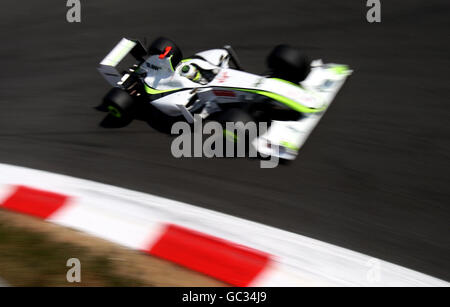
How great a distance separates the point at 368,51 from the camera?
230 inches

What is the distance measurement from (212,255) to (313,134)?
1.87 metres

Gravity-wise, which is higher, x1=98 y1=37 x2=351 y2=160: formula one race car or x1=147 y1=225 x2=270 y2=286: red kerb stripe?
x1=98 y1=37 x2=351 y2=160: formula one race car

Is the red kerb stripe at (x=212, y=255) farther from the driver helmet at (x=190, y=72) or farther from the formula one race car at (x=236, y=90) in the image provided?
the driver helmet at (x=190, y=72)

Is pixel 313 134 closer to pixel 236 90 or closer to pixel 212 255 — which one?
pixel 236 90

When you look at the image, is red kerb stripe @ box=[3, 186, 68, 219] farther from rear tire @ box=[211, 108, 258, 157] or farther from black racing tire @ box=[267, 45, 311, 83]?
black racing tire @ box=[267, 45, 311, 83]

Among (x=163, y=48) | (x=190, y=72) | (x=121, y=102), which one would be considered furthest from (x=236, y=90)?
(x=163, y=48)

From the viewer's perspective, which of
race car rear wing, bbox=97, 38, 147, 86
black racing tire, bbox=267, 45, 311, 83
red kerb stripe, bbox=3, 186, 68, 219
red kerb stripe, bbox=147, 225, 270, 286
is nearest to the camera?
red kerb stripe, bbox=147, 225, 270, 286

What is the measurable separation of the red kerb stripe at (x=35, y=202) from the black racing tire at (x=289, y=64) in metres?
2.89

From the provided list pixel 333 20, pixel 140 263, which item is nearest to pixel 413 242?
pixel 140 263

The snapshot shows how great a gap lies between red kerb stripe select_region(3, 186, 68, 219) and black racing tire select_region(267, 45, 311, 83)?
2.89 metres

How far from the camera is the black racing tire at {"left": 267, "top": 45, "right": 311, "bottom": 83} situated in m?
5.11

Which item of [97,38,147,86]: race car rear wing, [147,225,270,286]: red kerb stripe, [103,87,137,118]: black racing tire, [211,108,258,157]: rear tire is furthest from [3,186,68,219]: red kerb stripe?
[211,108,258,157]: rear tire

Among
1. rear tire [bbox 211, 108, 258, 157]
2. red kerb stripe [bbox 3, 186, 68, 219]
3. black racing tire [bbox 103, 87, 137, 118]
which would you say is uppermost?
black racing tire [bbox 103, 87, 137, 118]

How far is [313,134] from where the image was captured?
4789 mm
